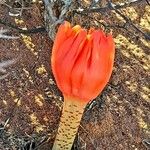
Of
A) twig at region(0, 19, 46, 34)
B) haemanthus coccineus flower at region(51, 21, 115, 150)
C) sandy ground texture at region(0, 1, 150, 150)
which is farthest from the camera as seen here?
twig at region(0, 19, 46, 34)

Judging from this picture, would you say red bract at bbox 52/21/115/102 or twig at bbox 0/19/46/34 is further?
twig at bbox 0/19/46/34

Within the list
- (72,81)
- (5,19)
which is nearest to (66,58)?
(72,81)

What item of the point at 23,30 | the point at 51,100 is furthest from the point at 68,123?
the point at 23,30

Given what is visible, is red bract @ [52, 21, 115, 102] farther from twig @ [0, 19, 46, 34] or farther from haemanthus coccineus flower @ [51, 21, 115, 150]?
twig @ [0, 19, 46, 34]

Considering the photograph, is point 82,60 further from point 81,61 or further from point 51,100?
point 51,100

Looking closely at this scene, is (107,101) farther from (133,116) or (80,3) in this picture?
(80,3)

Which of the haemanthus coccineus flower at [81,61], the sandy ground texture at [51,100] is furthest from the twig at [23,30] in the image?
the haemanthus coccineus flower at [81,61]

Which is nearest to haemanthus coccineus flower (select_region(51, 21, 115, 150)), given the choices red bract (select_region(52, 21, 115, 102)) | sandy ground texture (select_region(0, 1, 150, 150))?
red bract (select_region(52, 21, 115, 102))
